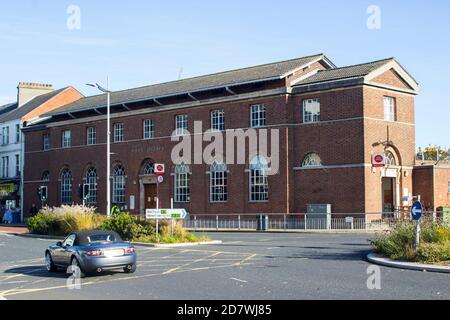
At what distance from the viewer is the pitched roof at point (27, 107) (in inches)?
2499

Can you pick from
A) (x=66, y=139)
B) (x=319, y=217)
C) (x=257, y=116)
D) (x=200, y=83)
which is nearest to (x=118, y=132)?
(x=66, y=139)

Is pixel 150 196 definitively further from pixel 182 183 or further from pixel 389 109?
pixel 389 109

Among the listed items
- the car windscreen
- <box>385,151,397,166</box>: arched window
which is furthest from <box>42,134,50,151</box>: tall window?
the car windscreen

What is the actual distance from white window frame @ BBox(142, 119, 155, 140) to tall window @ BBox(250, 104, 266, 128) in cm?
975

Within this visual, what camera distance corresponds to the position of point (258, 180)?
4078 centimetres

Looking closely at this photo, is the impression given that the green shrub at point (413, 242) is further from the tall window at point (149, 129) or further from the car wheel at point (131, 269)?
the tall window at point (149, 129)

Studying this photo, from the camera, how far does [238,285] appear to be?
14.1m

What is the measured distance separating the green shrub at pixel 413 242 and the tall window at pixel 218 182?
898 inches

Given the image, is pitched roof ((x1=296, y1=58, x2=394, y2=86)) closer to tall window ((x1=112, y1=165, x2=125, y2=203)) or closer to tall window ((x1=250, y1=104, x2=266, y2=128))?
tall window ((x1=250, y1=104, x2=266, y2=128))

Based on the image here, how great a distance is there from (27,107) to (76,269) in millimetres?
51682

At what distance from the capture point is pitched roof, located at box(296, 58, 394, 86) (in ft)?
123

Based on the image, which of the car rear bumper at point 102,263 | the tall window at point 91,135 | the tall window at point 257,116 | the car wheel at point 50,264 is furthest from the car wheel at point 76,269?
the tall window at point 91,135
